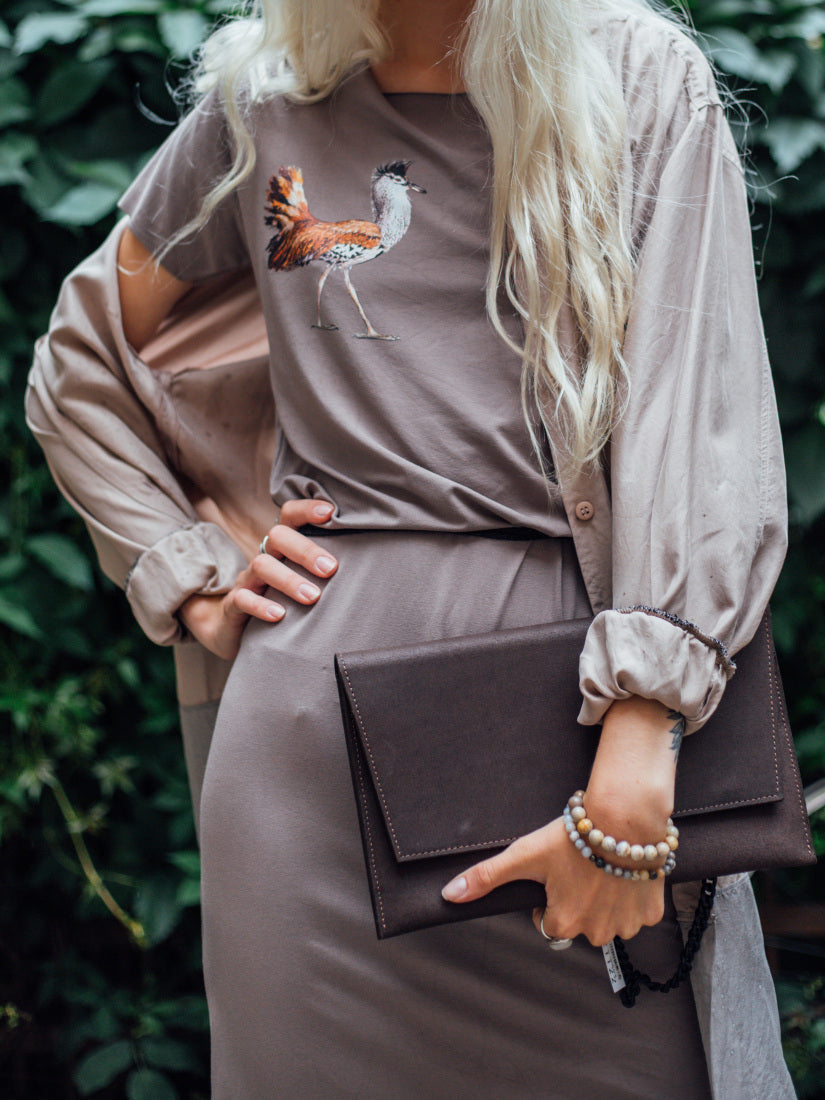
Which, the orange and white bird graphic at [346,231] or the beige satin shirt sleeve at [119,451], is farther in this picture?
the beige satin shirt sleeve at [119,451]

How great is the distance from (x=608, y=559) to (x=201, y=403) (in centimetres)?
59

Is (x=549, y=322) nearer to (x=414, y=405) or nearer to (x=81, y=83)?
(x=414, y=405)

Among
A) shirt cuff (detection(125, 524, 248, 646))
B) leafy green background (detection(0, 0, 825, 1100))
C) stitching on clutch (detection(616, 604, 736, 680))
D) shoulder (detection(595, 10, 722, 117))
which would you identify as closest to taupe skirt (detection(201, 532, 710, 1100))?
stitching on clutch (detection(616, 604, 736, 680))

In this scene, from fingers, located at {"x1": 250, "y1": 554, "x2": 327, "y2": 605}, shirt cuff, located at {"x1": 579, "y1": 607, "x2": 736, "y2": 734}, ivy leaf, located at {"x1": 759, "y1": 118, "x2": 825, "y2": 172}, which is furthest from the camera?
ivy leaf, located at {"x1": 759, "y1": 118, "x2": 825, "y2": 172}

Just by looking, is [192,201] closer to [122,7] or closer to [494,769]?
[122,7]

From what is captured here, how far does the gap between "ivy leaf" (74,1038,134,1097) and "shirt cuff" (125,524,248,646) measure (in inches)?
36.2

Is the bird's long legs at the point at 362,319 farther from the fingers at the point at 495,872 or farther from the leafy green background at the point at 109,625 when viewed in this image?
the leafy green background at the point at 109,625

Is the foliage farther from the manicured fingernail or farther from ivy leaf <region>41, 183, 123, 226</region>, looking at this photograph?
ivy leaf <region>41, 183, 123, 226</region>

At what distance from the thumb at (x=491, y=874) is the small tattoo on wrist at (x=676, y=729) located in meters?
0.15

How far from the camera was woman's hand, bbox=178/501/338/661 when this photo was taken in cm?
99

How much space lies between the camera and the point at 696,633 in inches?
31.1

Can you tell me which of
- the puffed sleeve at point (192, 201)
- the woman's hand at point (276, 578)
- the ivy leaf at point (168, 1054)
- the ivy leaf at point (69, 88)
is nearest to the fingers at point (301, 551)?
the woman's hand at point (276, 578)

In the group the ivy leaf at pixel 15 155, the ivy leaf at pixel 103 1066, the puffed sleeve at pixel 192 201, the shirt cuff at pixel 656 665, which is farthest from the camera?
the ivy leaf at pixel 103 1066

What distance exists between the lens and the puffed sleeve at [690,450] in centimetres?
80
